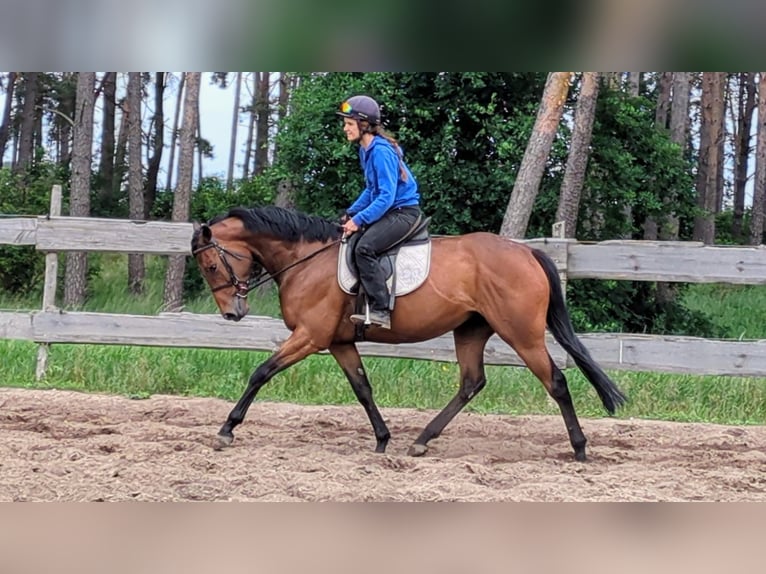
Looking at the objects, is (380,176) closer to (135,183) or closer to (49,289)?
(49,289)

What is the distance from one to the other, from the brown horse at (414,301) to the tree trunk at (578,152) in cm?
580

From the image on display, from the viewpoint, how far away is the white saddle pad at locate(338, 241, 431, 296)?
6.55m

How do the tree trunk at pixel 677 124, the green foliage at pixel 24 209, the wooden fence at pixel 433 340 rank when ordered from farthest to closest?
the tree trunk at pixel 677 124, the green foliage at pixel 24 209, the wooden fence at pixel 433 340

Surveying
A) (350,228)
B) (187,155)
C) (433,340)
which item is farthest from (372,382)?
(187,155)

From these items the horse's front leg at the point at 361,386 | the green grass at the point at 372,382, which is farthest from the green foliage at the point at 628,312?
the horse's front leg at the point at 361,386

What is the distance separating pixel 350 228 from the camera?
6.48 m

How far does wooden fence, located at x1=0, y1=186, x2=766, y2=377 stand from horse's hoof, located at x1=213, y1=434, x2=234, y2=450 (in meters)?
2.44

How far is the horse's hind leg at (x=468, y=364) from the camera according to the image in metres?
6.72

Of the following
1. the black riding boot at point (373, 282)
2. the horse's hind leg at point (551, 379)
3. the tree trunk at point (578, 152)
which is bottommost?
the horse's hind leg at point (551, 379)

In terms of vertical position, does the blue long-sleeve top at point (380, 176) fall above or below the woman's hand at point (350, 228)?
above

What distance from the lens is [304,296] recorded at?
666 centimetres

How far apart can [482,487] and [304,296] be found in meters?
2.23

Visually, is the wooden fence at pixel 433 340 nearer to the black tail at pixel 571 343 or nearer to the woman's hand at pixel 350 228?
the black tail at pixel 571 343

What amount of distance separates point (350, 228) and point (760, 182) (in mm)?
23178
